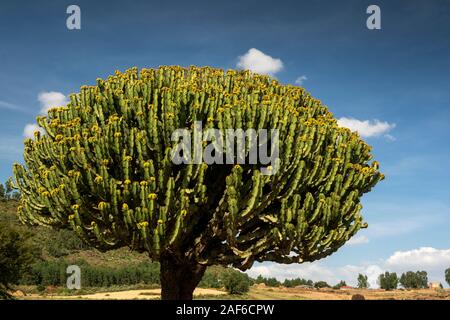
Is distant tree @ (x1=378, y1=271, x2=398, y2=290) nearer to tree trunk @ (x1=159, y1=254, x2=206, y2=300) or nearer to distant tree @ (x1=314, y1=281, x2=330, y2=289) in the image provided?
distant tree @ (x1=314, y1=281, x2=330, y2=289)

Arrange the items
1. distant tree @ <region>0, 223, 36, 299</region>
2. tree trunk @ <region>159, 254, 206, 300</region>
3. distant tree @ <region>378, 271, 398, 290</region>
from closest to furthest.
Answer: tree trunk @ <region>159, 254, 206, 300</region>, distant tree @ <region>0, 223, 36, 299</region>, distant tree @ <region>378, 271, 398, 290</region>

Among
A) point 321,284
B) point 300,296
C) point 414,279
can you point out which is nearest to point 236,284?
point 300,296

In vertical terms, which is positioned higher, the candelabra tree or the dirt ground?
the candelabra tree

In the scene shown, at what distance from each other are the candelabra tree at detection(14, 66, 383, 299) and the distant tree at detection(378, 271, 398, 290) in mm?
57254

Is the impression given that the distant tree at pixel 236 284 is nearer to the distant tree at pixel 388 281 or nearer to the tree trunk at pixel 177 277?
the distant tree at pixel 388 281

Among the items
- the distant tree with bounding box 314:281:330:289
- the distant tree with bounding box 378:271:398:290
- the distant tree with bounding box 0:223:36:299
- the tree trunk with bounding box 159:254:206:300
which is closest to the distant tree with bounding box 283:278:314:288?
the distant tree with bounding box 314:281:330:289
